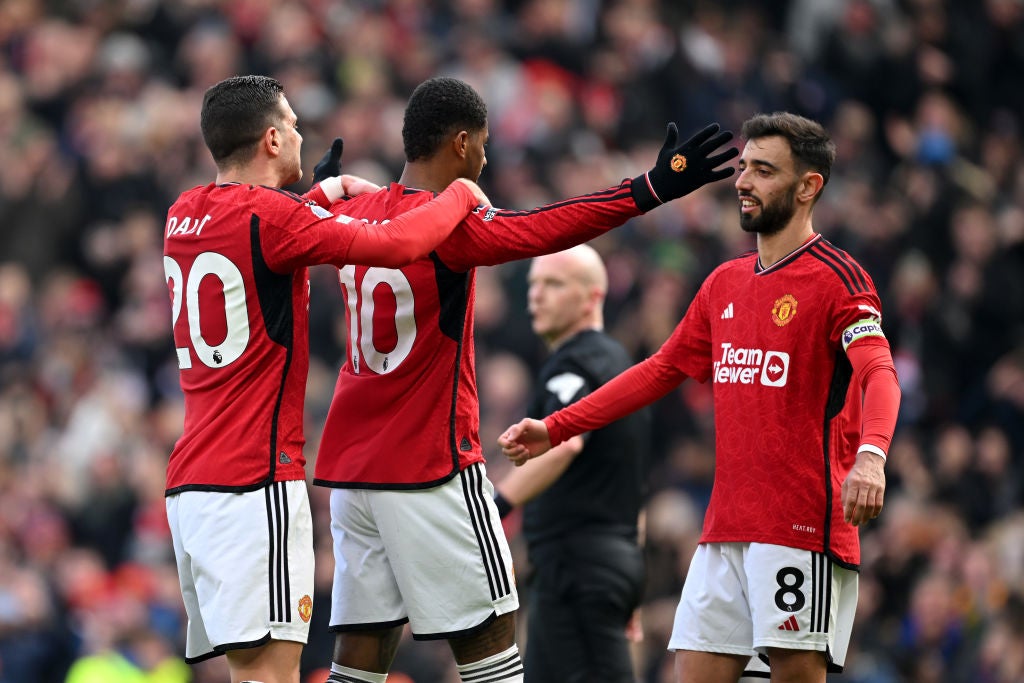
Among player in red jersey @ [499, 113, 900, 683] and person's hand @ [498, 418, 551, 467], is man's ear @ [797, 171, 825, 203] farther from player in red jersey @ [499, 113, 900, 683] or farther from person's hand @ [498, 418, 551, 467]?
person's hand @ [498, 418, 551, 467]

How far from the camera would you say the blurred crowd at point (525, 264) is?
39.7ft

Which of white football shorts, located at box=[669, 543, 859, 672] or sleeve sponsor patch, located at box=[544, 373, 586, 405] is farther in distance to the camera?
sleeve sponsor patch, located at box=[544, 373, 586, 405]

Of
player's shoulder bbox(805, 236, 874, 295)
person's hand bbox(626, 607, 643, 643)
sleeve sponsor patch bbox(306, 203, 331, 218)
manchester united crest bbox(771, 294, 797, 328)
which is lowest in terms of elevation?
person's hand bbox(626, 607, 643, 643)

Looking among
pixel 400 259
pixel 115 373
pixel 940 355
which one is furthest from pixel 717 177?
pixel 115 373

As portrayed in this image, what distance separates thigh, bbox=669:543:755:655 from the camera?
20.1 feet

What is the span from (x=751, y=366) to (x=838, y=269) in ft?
1.61

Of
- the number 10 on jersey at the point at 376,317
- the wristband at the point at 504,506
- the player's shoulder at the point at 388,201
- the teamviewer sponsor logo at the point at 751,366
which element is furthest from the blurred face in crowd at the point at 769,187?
the wristband at the point at 504,506

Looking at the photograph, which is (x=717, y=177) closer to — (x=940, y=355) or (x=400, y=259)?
(x=400, y=259)

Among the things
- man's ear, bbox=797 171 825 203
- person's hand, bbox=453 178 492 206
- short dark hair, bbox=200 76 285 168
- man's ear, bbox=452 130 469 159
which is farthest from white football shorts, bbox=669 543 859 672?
short dark hair, bbox=200 76 285 168

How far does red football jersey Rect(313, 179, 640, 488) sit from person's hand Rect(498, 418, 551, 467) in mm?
175

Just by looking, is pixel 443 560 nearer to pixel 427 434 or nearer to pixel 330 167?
pixel 427 434

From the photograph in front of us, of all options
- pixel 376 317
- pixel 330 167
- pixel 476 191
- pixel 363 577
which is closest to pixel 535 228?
pixel 476 191

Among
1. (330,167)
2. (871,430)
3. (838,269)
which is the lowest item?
(871,430)

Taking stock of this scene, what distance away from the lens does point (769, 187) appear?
6254mm
